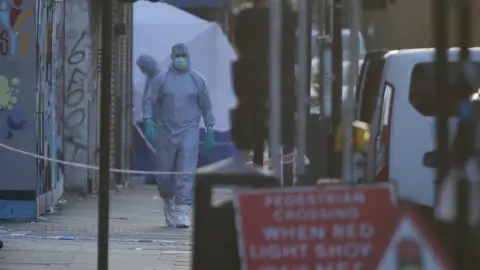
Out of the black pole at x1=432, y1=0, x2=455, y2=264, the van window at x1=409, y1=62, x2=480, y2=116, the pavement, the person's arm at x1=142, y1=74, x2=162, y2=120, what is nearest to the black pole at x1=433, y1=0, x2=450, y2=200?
the black pole at x1=432, y1=0, x2=455, y2=264

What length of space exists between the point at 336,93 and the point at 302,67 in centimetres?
85

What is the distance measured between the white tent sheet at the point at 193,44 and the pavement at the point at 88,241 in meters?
3.02

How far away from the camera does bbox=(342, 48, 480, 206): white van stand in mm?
8516

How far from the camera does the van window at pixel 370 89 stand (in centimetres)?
965

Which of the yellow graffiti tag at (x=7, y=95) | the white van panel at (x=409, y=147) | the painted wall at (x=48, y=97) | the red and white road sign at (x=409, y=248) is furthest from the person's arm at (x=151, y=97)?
the red and white road sign at (x=409, y=248)

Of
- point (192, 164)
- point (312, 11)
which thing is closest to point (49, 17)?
point (192, 164)

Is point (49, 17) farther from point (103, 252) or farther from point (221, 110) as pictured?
point (103, 252)

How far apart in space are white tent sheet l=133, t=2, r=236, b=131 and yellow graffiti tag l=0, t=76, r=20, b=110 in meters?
5.02

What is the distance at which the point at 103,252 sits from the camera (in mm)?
5844

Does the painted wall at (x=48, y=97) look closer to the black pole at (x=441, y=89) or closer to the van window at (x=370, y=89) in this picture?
the van window at (x=370, y=89)

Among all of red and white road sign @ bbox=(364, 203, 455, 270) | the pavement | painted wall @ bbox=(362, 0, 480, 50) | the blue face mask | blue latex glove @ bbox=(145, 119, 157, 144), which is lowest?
the pavement

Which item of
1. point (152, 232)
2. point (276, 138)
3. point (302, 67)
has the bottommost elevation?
point (152, 232)

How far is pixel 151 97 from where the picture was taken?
11.9 meters

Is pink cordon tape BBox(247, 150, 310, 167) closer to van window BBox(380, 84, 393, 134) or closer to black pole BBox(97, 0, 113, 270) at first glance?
black pole BBox(97, 0, 113, 270)
